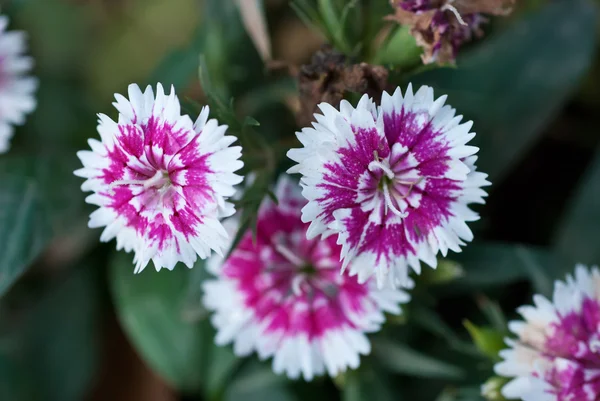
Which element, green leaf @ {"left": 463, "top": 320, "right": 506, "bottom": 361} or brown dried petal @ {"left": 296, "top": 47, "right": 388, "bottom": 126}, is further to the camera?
green leaf @ {"left": 463, "top": 320, "right": 506, "bottom": 361}

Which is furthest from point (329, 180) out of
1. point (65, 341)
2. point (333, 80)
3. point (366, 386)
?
point (65, 341)

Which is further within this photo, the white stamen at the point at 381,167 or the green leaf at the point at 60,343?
the green leaf at the point at 60,343

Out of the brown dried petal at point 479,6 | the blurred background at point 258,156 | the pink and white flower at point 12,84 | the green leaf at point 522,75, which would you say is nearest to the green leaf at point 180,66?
the blurred background at point 258,156

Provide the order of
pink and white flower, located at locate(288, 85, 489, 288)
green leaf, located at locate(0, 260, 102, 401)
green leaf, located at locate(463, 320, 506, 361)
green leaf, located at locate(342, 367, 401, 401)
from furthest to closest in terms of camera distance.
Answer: green leaf, located at locate(0, 260, 102, 401) → green leaf, located at locate(342, 367, 401, 401) → green leaf, located at locate(463, 320, 506, 361) → pink and white flower, located at locate(288, 85, 489, 288)

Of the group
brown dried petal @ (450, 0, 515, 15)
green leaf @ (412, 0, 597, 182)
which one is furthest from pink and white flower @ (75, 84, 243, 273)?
green leaf @ (412, 0, 597, 182)

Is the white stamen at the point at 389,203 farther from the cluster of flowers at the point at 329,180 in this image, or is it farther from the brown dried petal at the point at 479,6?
the brown dried petal at the point at 479,6

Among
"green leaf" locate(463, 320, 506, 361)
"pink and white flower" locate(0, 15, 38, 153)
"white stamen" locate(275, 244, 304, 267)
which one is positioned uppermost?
"pink and white flower" locate(0, 15, 38, 153)

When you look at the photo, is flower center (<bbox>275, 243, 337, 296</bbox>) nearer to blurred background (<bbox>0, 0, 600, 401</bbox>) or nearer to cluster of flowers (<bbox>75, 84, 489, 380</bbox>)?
blurred background (<bbox>0, 0, 600, 401</bbox>)
